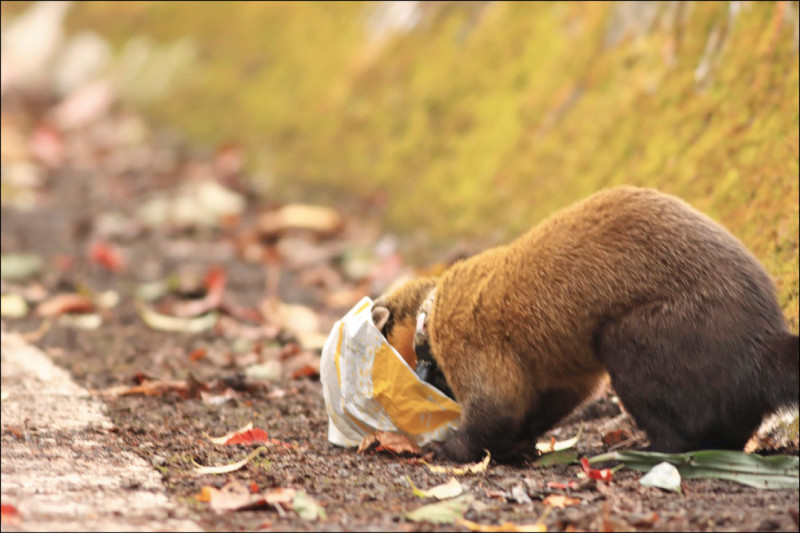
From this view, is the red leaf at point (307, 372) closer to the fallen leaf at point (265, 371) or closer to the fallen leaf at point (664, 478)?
the fallen leaf at point (265, 371)

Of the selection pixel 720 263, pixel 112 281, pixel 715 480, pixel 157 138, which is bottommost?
pixel 715 480

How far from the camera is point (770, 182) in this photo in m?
5.24

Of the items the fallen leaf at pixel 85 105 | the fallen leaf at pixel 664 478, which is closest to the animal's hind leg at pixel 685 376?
the fallen leaf at pixel 664 478

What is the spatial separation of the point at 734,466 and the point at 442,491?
43.3 inches

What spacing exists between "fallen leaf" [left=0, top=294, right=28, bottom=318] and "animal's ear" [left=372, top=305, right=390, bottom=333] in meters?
3.48

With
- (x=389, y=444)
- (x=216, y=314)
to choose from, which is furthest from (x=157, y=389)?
(x=216, y=314)

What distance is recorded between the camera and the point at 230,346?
6652mm

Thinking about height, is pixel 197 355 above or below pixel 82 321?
below

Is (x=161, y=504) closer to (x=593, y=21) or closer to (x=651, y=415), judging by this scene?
(x=651, y=415)

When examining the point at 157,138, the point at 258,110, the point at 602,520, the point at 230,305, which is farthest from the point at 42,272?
the point at 602,520

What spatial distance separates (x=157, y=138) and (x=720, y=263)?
10583 millimetres

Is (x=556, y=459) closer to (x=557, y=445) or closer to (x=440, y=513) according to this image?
(x=557, y=445)

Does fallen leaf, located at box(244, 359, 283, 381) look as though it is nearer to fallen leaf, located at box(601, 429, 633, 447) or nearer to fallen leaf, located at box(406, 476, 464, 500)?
fallen leaf, located at box(601, 429, 633, 447)

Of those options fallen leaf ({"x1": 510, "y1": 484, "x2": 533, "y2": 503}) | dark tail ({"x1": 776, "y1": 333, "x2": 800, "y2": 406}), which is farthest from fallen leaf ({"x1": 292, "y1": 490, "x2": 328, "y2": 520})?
dark tail ({"x1": 776, "y1": 333, "x2": 800, "y2": 406})
